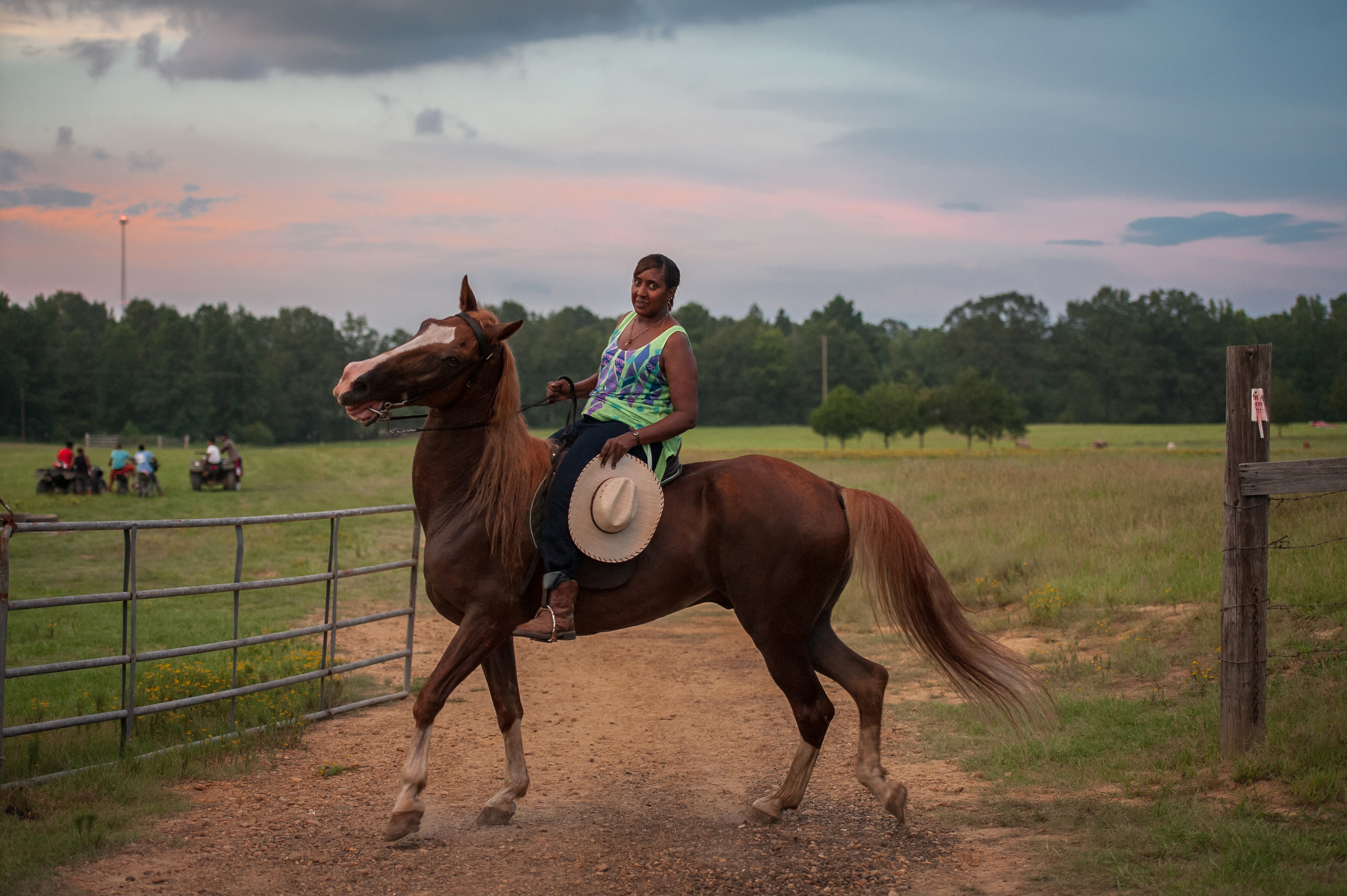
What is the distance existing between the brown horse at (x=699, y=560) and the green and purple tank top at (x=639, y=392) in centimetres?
34

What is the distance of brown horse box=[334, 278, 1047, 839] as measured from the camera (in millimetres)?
4906

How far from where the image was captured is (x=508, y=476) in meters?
5.06

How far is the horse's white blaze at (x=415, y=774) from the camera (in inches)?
183

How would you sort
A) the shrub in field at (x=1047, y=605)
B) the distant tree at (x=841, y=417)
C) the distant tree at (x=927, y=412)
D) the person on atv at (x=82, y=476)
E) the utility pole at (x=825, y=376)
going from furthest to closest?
the utility pole at (x=825, y=376), the distant tree at (x=841, y=417), the distant tree at (x=927, y=412), the person on atv at (x=82, y=476), the shrub in field at (x=1047, y=605)

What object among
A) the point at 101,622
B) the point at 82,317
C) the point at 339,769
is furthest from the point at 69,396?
the point at 339,769

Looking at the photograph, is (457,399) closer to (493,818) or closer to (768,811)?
(493,818)

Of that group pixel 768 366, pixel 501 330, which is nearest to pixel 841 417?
pixel 768 366

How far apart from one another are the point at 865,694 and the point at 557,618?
169 cm

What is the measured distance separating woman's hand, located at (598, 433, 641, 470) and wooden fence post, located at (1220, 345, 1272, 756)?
3283 mm

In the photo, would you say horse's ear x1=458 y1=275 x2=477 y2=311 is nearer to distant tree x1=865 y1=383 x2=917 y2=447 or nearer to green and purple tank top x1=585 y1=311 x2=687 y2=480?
green and purple tank top x1=585 y1=311 x2=687 y2=480

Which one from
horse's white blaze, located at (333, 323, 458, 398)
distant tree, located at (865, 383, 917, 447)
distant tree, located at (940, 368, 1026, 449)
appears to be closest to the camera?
horse's white blaze, located at (333, 323, 458, 398)

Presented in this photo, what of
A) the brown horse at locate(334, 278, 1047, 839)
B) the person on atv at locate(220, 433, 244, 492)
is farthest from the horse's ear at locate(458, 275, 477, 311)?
the person on atv at locate(220, 433, 244, 492)

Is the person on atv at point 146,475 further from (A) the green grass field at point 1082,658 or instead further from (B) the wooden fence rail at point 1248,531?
(B) the wooden fence rail at point 1248,531

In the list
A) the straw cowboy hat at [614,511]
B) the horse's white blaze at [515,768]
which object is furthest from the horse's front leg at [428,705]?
the straw cowboy hat at [614,511]
